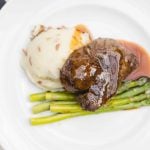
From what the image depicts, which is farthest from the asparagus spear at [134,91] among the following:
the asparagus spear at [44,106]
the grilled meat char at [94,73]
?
the asparagus spear at [44,106]

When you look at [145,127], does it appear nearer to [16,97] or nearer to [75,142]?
[75,142]

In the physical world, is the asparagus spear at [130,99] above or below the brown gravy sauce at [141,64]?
below

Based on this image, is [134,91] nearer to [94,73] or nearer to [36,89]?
[94,73]

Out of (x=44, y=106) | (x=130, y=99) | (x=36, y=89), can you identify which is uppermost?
(x=36, y=89)

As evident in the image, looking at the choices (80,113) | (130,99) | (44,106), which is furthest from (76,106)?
(130,99)

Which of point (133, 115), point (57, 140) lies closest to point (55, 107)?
point (57, 140)

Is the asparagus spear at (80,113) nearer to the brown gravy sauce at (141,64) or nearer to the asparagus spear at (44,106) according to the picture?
the asparagus spear at (44,106)

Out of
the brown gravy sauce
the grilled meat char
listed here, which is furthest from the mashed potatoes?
the brown gravy sauce
